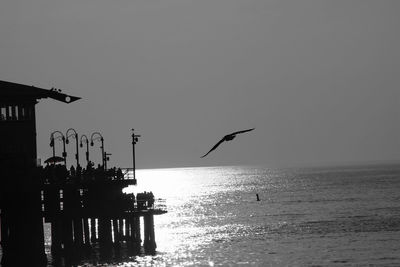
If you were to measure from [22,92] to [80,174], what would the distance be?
10.7 meters

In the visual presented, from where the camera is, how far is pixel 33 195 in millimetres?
65375

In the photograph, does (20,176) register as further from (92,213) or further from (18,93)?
(92,213)

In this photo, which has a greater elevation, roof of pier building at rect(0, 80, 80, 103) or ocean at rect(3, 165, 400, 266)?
roof of pier building at rect(0, 80, 80, 103)

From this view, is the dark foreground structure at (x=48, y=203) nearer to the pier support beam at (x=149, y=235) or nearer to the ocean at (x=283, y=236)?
the pier support beam at (x=149, y=235)

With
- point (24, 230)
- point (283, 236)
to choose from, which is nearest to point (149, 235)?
point (24, 230)

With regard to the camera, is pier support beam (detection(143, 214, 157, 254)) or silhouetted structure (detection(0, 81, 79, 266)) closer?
silhouetted structure (detection(0, 81, 79, 266))

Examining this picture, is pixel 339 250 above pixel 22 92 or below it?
below

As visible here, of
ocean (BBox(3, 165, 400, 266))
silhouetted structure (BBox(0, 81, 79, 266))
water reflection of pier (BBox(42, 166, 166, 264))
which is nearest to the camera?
silhouetted structure (BBox(0, 81, 79, 266))

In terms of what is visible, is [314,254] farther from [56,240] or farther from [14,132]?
[14,132]

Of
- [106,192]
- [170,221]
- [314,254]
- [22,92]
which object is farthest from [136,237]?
[170,221]

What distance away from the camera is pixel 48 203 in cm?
7344

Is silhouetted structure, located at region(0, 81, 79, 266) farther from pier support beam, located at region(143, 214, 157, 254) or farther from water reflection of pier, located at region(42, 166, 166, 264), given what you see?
pier support beam, located at region(143, 214, 157, 254)

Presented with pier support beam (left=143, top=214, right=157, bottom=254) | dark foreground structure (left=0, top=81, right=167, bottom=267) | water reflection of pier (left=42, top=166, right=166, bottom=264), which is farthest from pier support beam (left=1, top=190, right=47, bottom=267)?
pier support beam (left=143, top=214, right=157, bottom=254)

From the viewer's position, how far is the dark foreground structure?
213 feet
